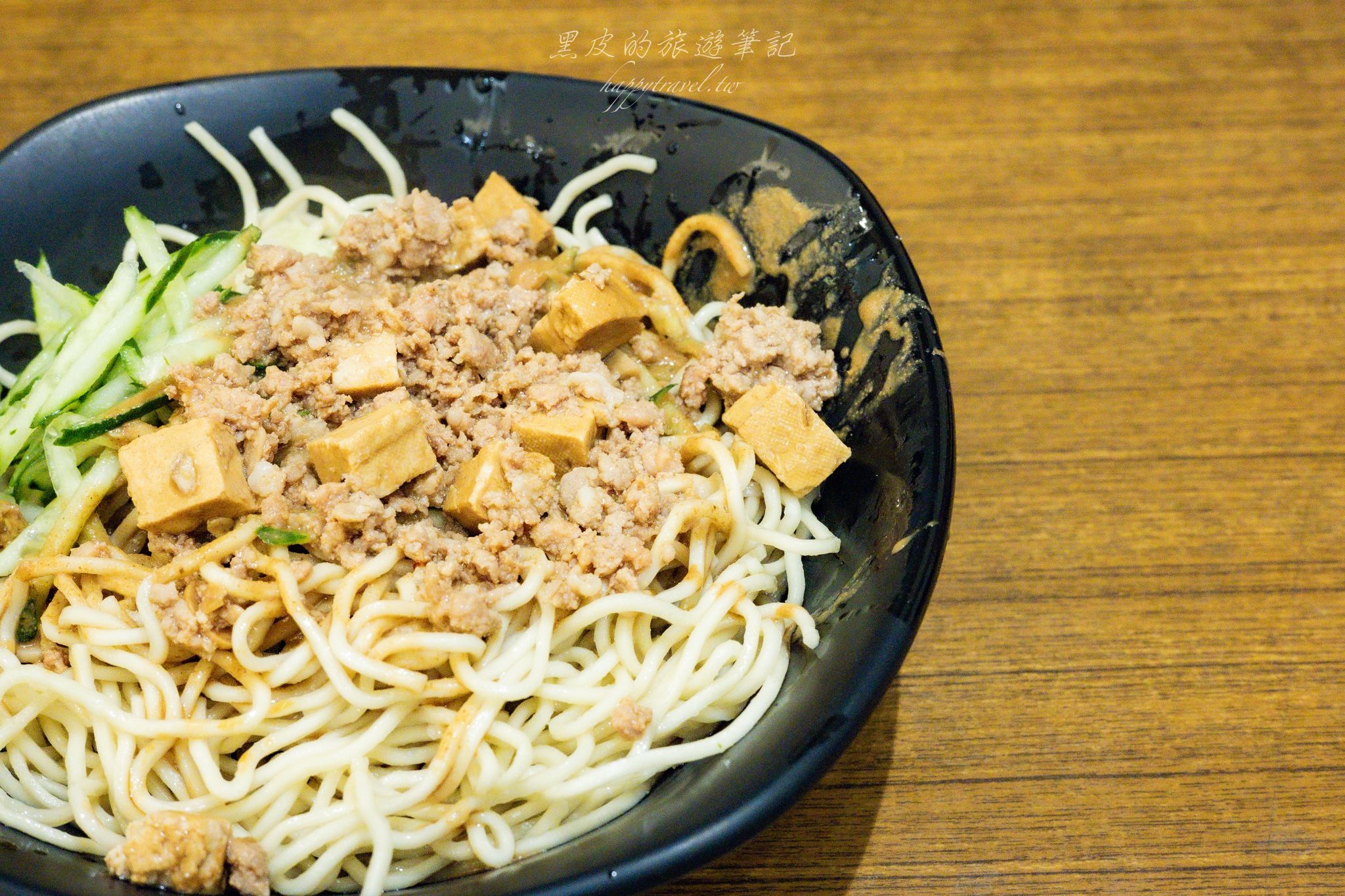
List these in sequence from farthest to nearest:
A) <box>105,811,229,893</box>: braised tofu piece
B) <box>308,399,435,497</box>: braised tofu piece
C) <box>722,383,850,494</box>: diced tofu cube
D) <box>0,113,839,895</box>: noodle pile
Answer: <box>722,383,850,494</box>: diced tofu cube → <box>308,399,435,497</box>: braised tofu piece → <box>0,113,839,895</box>: noodle pile → <box>105,811,229,893</box>: braised tofu piece

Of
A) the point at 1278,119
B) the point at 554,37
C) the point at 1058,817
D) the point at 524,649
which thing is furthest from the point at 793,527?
the point at 1278,119

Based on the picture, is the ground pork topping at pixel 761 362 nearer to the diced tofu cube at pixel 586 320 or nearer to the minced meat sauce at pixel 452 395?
the minced meat sauce at pixel 452 395

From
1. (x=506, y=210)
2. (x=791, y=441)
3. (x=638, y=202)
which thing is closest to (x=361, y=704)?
(x=791, y=441)

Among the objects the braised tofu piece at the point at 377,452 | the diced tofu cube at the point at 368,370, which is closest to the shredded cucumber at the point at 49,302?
the diced tofu cube at the point at 368,370

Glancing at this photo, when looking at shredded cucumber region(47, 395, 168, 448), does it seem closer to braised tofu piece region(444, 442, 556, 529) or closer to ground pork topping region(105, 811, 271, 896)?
braised tofu piece region(444, 442, 556, 529)

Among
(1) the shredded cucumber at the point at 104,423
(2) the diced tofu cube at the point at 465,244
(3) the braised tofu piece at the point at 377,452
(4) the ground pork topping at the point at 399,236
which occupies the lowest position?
(3) the braised tofu piece at the point at 377,452

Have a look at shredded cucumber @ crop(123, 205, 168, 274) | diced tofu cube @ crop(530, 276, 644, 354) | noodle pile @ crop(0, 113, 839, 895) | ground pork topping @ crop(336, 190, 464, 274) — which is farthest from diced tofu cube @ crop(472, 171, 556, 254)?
noodle pile @ crop(0, 113, 839, 895)

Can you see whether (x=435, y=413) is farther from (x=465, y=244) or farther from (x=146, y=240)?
(x=146, y=240)
